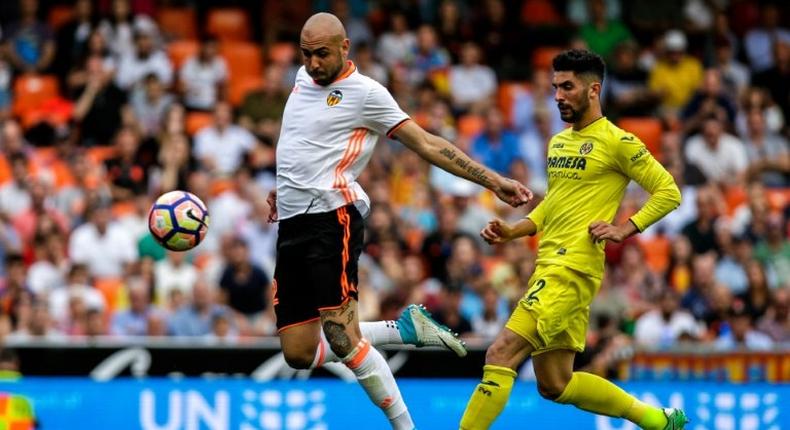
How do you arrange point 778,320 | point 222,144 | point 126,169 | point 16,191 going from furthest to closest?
point 222,144 → point 126,169 → point 16,191 → point 778,320

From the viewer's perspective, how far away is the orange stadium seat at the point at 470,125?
2044 centimetres

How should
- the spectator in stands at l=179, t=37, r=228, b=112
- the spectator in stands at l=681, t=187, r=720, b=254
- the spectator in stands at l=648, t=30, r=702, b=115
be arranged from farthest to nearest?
the spectator in stands at l=648, t=30, r=702, b=115
the spectator in stands at l=179, t=37, r=228, b=112
the spectator in stands at l=681, t=187, r=720, b=254

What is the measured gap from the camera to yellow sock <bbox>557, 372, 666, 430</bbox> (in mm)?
10711

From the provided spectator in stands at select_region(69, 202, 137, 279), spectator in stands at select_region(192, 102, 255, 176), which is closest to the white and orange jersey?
spectator in stands at select_region(69, 202, 137, 279)

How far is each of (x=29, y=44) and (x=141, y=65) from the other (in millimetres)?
1499

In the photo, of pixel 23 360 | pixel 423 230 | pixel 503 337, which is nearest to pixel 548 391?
pixel 503 337

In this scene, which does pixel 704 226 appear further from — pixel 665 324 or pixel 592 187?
pixel 592 187

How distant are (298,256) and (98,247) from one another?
7759 mm

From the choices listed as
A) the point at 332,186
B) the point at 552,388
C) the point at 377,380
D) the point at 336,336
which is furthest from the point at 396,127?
the point at 552,388

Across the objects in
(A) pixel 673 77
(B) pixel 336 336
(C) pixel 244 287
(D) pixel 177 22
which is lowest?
(C) pixel 244 287

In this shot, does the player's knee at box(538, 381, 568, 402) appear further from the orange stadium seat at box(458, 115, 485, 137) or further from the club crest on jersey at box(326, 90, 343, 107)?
the orange stadium seat at box(458, 115, 485, 137)

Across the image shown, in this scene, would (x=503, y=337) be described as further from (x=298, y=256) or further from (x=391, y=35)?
(x=391, y=35)

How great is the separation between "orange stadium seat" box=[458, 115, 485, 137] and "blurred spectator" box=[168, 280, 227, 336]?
15.9ft

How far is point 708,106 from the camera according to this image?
20.9 metres
